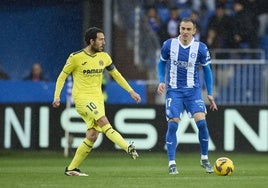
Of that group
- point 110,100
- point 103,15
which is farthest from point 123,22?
point 110,100

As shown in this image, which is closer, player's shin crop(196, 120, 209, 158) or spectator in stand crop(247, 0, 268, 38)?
player's shin crop(196, 120, 209, 158)

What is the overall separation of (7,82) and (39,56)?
4304mm

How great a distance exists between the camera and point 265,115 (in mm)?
20406

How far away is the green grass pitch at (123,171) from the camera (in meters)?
12.7

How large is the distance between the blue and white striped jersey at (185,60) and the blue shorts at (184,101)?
0.09 metres

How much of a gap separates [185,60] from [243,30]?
8452mm

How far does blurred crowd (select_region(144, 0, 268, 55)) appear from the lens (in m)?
23.0

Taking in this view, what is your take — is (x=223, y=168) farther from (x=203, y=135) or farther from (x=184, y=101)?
(x=184, y=101)

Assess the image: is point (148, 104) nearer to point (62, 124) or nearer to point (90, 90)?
point (62, 124)

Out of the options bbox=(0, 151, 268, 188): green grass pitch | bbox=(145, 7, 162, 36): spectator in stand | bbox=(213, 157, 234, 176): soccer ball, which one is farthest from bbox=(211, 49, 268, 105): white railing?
bbox=(213, 157, 234, 176): soccer ball

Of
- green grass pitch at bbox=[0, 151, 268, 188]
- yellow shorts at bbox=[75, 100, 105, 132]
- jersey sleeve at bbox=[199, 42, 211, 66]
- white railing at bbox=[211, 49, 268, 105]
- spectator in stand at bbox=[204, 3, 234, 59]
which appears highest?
spectator in stand at bbox=[204, 3, 234, 59]

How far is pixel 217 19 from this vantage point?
23.4 meters

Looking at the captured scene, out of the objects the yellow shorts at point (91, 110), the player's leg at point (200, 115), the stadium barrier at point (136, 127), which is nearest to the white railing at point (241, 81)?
the stadium barrier at point (136, 127)

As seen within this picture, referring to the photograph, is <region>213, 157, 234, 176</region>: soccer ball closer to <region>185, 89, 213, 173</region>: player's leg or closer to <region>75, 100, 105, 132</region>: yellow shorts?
<region>185, 89, 213, 173</region>: player's leg
